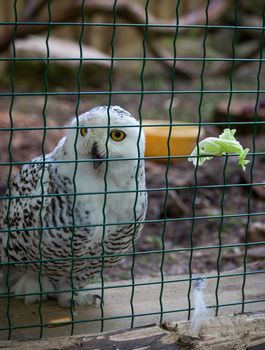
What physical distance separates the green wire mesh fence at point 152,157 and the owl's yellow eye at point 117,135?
6cm

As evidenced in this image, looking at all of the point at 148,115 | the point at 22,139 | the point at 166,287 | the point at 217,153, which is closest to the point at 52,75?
the point at 148,115

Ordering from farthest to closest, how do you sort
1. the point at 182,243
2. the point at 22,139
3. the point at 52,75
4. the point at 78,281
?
1. the point at 52,75
2. the point at 22,139
3. the point at 182,243
4. the point at 78,281

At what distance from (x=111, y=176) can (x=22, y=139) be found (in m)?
3.68

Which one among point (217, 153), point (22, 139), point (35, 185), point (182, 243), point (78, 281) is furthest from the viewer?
point (22, 139)

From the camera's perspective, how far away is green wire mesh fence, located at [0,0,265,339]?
89.2 inches

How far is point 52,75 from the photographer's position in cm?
862

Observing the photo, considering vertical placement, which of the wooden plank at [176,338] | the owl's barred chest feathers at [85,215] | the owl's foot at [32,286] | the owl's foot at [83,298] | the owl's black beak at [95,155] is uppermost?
the owl's black beak at [95,155]

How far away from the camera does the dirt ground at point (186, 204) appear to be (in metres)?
4.07

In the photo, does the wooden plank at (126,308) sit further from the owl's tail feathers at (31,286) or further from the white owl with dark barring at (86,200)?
the white owl with dark barring at (86,200)

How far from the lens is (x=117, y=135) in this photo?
8.33 feet

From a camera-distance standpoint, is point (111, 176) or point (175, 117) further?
point (175, 117)

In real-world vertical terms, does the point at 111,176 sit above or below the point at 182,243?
above

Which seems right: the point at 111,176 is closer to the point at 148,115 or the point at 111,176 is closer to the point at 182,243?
the point at 182,243

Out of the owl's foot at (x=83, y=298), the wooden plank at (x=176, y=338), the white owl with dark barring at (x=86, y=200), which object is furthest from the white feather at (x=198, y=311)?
the owl's foot at (x=83, y=298)
